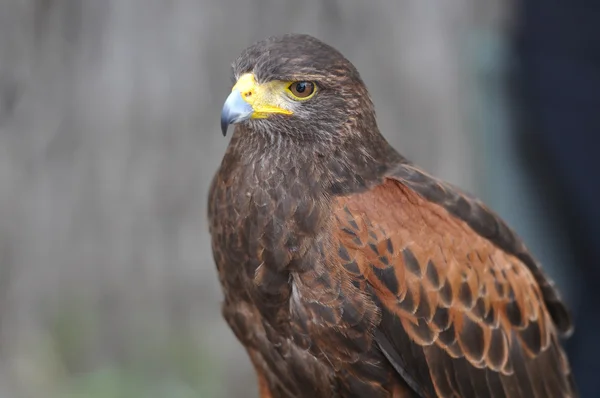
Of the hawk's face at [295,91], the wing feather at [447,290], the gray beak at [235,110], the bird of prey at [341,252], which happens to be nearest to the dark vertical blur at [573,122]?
the wing feather at [447,290]

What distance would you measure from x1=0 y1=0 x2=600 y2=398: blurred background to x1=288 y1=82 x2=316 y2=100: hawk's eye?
2.01 metres

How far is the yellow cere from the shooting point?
321cm

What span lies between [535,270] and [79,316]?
3.04 meters

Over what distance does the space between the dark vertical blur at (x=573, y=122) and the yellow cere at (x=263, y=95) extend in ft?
7.64

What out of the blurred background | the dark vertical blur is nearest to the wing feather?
the dark vertical blur

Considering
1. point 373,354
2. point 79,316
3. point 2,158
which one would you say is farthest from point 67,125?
point 373,354

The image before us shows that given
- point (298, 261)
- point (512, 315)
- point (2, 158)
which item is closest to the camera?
point (298, 261)

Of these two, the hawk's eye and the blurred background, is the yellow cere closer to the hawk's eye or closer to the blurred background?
the hawk's eye

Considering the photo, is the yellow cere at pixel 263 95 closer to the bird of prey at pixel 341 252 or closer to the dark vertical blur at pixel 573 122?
the bird of prey at pixel 341 252

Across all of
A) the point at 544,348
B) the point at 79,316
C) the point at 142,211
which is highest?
the point at 142,211

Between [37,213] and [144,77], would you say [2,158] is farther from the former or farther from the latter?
[144,77]

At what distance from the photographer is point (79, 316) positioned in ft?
18.0

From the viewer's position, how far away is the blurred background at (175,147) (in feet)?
16.5

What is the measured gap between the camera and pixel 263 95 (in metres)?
3.23
